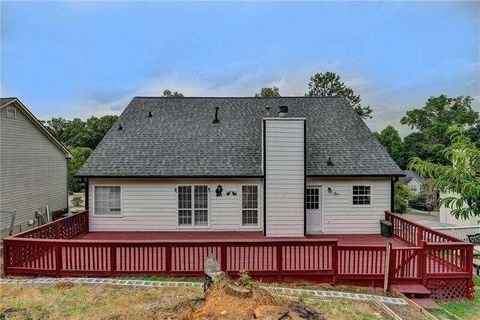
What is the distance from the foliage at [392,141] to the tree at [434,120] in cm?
126

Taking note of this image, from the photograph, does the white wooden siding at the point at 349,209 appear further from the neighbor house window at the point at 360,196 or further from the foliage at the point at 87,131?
the foliage at the point at 87,131

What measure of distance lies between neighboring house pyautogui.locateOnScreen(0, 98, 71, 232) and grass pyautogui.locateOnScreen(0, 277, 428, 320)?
28.7ft

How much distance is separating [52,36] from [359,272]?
Answer: 54.3ft

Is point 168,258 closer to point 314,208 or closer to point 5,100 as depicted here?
point 314,208

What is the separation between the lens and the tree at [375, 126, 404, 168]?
5308 centimetres

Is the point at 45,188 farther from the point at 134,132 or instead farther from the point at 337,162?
the point at 337,162

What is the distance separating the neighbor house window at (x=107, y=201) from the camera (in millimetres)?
11641

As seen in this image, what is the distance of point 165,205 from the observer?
11.5 metres

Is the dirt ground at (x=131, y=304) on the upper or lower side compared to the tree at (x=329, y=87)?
lower

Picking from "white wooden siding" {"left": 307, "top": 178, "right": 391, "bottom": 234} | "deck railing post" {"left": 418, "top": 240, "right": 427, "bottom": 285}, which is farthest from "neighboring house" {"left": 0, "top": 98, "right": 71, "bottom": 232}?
"deck railing post" {"left": 418, "top": 240, "right": 427, "bottom": 285}

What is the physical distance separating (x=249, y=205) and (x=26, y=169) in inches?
448

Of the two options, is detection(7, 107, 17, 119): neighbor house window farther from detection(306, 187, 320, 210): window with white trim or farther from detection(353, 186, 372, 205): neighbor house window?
detection(353, 186, 372, 205): neighbor house window

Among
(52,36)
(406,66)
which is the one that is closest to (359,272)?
(406,66)

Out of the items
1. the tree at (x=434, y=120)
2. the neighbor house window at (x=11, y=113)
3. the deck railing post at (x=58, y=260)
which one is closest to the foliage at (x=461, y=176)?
the deck railing post at (x=58, y=260)
